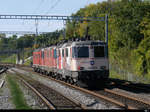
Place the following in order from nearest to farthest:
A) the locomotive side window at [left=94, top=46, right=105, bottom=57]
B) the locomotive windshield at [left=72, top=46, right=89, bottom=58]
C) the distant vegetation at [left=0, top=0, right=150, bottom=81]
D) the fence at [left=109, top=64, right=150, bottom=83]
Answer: the locomotive windshield at [left=72, top=46, right=89, bottom=58] → the locomotive side window at [left=94, top=46, right=105, bottom=57] → the fence at [left=109, top=64, right=150, bottom=83] → the distant vegetation at [left=0, top=0, right=150, bottom=81]

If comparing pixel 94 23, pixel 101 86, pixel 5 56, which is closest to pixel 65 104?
pixel 101 86

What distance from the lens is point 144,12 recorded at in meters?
41.5

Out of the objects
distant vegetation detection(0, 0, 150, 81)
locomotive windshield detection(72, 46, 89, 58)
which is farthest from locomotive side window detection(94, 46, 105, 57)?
distant vegetation detection(0, 0, 150, 81)

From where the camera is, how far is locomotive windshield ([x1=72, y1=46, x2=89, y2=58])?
1823 cm

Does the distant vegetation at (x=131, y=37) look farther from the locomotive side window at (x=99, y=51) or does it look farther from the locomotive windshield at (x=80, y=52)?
the locomotive windshield at (x=80, y=52)

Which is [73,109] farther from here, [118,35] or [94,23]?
[94,23]

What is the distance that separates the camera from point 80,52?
60.0 ft

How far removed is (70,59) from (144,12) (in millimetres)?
25603

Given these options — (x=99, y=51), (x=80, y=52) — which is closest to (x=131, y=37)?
(x=99, y=51)

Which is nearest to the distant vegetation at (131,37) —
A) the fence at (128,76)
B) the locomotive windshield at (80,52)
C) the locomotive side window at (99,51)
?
the fence at (128,76)

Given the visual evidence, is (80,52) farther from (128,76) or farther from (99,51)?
(128,76)

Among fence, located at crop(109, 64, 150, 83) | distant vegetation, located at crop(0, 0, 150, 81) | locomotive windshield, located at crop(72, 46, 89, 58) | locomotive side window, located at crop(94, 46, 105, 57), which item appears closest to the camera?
locomotive windshield, located at crop(72, 46, 89, 58)

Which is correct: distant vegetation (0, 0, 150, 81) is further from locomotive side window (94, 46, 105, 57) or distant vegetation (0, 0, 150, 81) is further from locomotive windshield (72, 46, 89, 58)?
locomotive windshield (72, 46, 89, 58)

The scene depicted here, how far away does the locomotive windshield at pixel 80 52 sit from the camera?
1823cm
